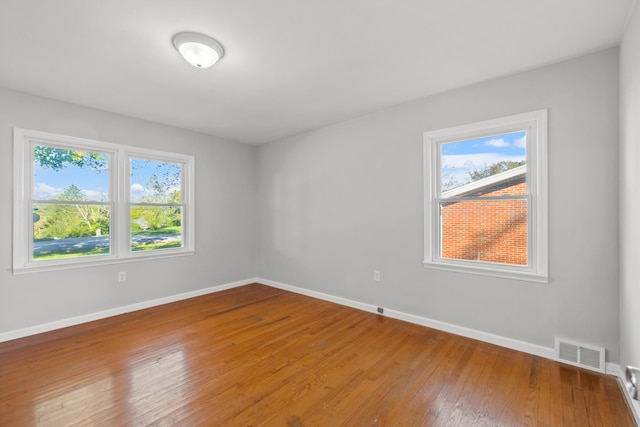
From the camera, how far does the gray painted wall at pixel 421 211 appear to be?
2.29 m

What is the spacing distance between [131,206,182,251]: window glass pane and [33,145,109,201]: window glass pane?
0.48 meters

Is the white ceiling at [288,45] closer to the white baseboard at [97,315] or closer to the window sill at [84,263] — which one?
the window sill at [84,263]

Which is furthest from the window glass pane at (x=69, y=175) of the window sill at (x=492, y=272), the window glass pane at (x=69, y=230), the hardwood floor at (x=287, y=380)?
the window sill at (x=492, y=272)

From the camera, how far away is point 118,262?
12.0ft

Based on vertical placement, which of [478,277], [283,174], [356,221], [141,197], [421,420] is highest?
[283,174]

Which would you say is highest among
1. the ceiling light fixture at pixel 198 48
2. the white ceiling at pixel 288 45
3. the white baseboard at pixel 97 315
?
the white ceiling at pixel 288 45

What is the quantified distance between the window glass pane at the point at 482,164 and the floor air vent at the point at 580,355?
4.41ft

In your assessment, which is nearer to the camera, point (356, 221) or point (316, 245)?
point (356, 221)

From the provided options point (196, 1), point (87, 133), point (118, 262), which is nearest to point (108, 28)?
point (196, 1)

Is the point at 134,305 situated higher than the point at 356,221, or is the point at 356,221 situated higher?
A: the point at 356,221

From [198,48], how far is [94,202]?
8.35ft

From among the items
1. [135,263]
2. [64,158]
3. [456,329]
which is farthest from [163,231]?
[456,329]

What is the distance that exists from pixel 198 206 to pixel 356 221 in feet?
8.17

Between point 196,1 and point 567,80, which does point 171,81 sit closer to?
point 196,1
